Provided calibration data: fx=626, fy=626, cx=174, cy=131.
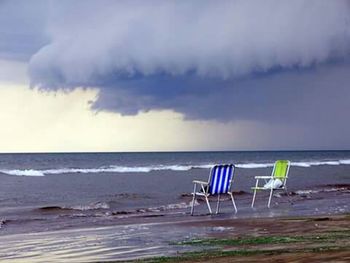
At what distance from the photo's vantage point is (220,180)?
49.8ft

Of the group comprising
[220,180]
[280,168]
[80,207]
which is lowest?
[80,207]

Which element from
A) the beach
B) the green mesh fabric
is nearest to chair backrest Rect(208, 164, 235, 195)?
the beach

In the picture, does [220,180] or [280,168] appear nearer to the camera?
[220,180]

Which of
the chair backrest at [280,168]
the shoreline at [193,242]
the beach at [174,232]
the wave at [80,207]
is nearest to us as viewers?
the shoreline at [193,242]

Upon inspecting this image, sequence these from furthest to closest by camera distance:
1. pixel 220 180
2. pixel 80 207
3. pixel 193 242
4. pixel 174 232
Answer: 1. pixel 80 207
2. pixel 220 180
3. pixel 174 232
4. pixel 193 242

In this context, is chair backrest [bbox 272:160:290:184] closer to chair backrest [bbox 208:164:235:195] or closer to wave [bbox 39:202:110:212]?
chair backrest [bbox 208:164:235:195]

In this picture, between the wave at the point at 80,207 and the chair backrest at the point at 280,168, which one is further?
the wave at the point at 80,207

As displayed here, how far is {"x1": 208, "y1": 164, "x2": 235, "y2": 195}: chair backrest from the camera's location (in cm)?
1505

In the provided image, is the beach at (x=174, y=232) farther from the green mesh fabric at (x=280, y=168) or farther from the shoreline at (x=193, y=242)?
the green mesh fabric at (x=280, y=168)

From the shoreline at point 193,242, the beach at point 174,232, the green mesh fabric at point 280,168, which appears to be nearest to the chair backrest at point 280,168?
the green mesh fabric at point 280,168

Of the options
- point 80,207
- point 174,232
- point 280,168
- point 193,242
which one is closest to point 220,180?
point 280,168

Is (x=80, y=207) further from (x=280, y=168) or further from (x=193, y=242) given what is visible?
(x=193, y=242)

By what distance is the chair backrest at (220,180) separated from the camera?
15047 mm

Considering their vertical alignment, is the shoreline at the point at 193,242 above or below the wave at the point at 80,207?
above
